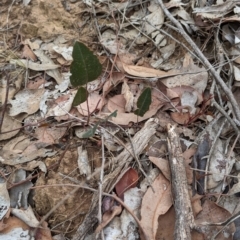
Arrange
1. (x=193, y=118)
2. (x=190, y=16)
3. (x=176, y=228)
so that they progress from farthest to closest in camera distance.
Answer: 1. (x=190, y=16)
2. (x=193, y=118)
3. (x=176, y=228)

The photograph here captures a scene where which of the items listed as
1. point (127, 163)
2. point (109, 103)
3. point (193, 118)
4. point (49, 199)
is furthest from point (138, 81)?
point (49, 199)

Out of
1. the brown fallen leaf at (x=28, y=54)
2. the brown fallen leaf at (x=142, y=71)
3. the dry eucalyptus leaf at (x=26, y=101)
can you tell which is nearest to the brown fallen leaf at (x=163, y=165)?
the brown fallen leaf at (x=142, y=71)

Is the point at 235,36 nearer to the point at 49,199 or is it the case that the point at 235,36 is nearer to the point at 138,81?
the point at 138,81

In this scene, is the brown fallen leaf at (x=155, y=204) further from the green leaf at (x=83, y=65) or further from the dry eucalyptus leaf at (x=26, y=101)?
the dry eucalyptus leaf at (x=26, y=101)

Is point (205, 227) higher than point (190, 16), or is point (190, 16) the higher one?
point (190, 16)

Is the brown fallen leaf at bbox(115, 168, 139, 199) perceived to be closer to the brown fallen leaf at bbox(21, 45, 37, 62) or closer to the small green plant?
the small green plant

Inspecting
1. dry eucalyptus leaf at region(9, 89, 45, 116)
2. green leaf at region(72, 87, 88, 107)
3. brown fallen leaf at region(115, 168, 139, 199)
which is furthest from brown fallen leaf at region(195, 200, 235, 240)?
dry eucalyptus leaf at region(9, 89, 45, 116)
